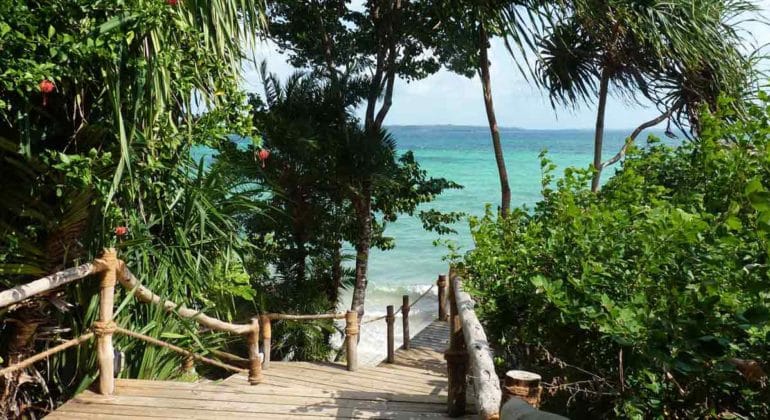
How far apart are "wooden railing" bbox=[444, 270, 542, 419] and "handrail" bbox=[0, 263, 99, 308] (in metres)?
1.63

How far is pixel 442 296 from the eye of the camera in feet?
27.8

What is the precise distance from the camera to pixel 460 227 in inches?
1032

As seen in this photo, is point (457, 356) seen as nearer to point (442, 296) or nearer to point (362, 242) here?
point (362, 242)

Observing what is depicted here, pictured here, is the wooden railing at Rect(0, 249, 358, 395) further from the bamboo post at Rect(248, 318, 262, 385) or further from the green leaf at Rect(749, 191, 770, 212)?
the green leaf at Rect(749, 191, 770, 212)

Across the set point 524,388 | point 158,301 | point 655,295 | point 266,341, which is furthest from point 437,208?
point 524,388

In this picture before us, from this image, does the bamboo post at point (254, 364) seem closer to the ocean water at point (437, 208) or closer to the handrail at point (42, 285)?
the handrail at point (42, 285)

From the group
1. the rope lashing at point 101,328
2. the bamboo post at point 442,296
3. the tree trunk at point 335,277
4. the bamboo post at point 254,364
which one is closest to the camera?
the rope lashing at point 101,328

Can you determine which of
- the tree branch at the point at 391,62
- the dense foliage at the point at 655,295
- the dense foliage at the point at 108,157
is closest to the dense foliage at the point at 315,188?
the tree branch at the point at 391,62

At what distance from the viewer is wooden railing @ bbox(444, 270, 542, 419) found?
1765 mm

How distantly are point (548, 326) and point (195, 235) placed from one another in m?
2.10

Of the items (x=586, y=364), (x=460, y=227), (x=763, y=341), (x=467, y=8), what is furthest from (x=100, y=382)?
(x=460, y=227)

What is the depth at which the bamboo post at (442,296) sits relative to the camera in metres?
8.29

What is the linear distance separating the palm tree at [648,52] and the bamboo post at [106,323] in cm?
295

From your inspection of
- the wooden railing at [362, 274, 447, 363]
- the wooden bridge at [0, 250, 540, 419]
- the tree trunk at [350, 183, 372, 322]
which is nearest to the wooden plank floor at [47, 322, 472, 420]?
the wooden bridge at [0, 250, 540, 419]
